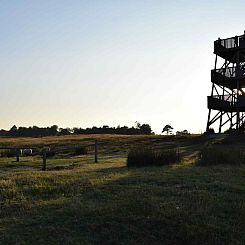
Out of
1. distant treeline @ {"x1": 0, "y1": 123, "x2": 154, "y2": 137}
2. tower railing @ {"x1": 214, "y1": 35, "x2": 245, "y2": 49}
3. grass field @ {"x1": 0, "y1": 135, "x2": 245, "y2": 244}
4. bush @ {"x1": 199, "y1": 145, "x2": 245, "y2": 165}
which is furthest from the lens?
distant treeline @ {"x1": 0, "y1": 123, "x2": 154, "y2": 137}

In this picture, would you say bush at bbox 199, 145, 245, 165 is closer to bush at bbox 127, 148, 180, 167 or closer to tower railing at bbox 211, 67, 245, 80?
bush at bbox 127, 148, 180, 167

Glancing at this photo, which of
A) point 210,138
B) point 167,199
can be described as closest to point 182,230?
point 167,199

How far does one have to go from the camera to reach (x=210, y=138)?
37781 millimetres

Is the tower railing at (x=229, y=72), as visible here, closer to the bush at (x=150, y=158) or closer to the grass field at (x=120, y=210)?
the bush at (x=150, y=158)

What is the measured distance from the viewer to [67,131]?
9900cm

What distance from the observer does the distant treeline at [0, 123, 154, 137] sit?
84537 millimetres

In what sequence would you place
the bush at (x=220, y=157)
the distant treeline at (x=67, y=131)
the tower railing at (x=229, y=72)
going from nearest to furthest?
the bush at (x=220, y=157) → the tower railing at (x=229, y=72) → the distant treeline at (x=67, y=131)

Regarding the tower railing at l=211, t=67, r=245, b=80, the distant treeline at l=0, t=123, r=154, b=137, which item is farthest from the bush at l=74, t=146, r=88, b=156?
the distant treeline at l=0, t=123, r=154, b=137

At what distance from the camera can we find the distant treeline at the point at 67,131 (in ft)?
277

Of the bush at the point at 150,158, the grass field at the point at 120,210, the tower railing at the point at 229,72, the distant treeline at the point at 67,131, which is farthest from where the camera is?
the distant treeline at the point at 67,131

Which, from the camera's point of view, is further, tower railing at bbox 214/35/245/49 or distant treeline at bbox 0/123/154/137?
distant treeline at bbox 0/123/154/137

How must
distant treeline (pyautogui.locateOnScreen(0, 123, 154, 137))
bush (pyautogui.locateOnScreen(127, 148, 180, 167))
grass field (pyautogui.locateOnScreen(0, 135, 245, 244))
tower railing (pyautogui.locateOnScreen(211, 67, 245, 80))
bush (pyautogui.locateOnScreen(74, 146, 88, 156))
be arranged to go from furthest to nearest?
distant treeline (pyautogui.locateOnScreen(0, 123, 154, 137)) → tower railing (pyautogui.locateOnScreen(211, 67, 245, 80)) → bush (pyautogui.locateOnScreen(74, 146, 88, 156)) → bush (pyautogui.locateOnScreen(127, 148, 180, 167)) → grass field (pyautogui.locateOnScreen(0, 135, 245, 244))

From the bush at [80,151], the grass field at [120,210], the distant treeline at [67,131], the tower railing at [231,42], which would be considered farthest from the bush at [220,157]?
the distant treeline at [67,131]

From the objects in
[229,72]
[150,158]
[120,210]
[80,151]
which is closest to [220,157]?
[150,158]
